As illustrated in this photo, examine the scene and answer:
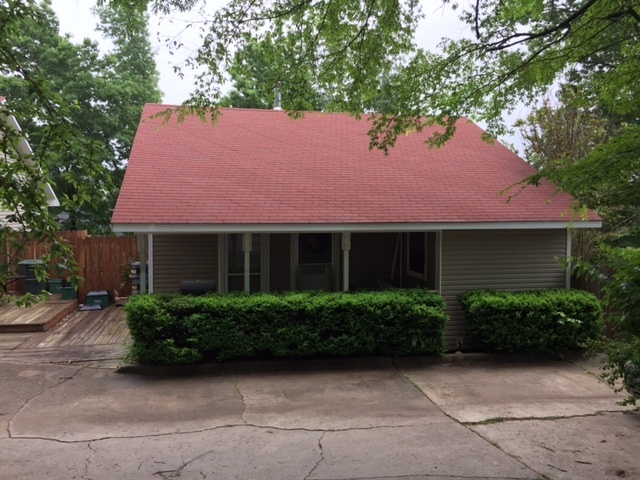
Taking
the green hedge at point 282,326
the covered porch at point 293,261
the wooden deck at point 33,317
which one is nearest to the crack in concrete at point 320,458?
the green hedge at point 282,326

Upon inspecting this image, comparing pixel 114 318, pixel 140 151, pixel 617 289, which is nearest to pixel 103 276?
pixel 114 318

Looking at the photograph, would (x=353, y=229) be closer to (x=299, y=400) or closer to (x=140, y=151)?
(x=299, y=400)

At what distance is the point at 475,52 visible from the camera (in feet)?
21.7

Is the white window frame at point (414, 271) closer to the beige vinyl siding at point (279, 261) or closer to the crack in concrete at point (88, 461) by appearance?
the beige vinyl siding at point (279, 261)

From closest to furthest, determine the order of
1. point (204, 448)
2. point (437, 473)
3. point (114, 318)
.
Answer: point (437, 473), point (204, 448), point (114, 318)

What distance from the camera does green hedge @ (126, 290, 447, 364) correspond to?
7.04 metres

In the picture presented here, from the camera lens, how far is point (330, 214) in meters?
8.12

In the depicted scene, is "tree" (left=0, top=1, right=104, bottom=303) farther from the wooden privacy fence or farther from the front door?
the wooden privacy fence

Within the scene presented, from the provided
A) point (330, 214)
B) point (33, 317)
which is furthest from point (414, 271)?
point (33, 317)

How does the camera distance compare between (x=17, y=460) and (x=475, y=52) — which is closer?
(x=17, y=460)

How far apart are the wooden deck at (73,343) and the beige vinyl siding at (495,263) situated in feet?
18.7

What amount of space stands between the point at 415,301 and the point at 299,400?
8.55 ft

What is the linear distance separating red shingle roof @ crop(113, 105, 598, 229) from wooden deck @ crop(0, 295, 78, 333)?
3287mm

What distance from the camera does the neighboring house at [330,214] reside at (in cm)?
805
